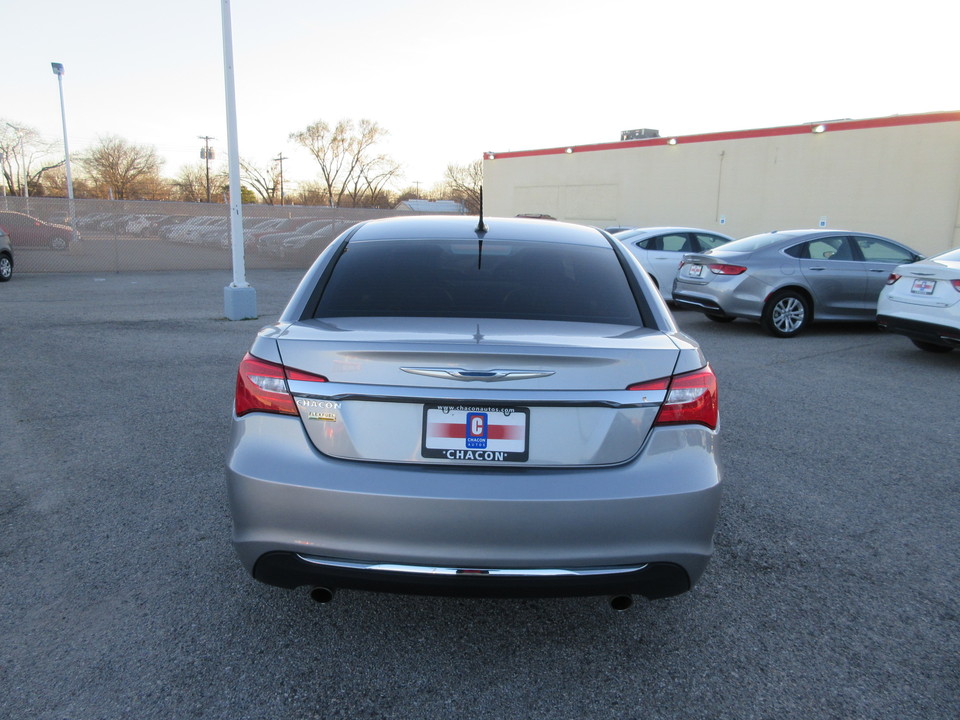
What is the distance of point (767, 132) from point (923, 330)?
59.7ft

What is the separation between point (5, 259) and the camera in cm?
1645


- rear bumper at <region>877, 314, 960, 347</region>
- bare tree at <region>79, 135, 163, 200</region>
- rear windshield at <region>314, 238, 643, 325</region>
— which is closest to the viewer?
rear windshield at <region>314, 238, 643, 325</region>

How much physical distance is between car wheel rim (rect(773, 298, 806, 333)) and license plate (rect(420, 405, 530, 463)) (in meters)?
8.88

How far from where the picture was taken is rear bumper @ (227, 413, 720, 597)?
2.22 meters

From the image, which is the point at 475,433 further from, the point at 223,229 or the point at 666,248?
the point at 223,229

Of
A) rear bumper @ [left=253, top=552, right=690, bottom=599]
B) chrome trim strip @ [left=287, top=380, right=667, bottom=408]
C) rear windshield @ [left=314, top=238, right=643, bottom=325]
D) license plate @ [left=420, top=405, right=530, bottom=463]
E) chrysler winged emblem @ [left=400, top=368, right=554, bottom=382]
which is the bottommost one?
rear bumper @ [left=253, top=552, right=690, bottom=599]

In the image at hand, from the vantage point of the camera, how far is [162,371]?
7.20m

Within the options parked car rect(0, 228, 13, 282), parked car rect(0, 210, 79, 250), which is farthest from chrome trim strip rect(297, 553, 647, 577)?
parked car rect(0, 210, 79, 250)

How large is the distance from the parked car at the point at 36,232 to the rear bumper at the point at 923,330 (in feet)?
65.2

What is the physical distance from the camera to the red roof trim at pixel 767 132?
67.6 feet

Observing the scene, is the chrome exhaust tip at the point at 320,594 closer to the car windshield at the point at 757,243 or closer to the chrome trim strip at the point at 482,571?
the chrome trim strip at the point at 482,571

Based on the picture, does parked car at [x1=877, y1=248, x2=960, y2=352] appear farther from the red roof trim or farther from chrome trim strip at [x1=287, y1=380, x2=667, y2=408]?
the red roof trim

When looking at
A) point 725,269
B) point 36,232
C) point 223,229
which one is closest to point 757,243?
point 725,269

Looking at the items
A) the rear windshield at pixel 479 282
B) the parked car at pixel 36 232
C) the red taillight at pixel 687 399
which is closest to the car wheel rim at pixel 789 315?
the rear windshield at pixel 479 282
